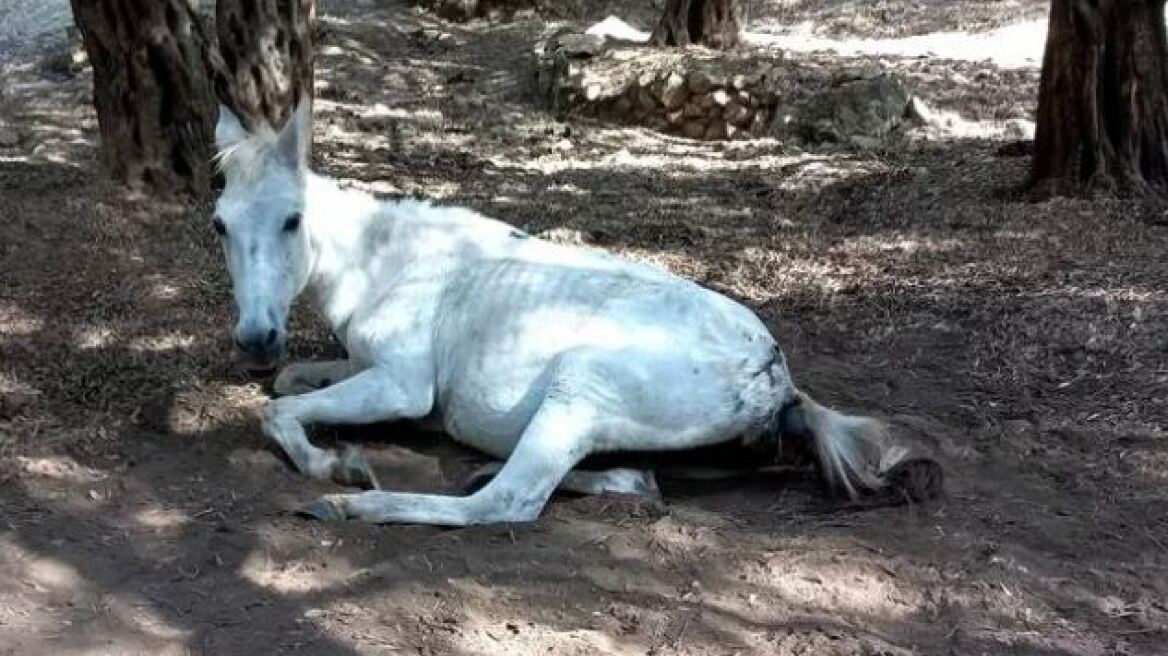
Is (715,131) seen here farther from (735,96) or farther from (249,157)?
(249,157)

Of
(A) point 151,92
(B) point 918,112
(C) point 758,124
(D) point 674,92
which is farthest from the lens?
(D) point 674,92

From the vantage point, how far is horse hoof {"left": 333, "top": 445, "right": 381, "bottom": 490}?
420cm

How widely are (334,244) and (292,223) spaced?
0.34 meters

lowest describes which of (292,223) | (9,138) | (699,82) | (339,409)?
(9,138)

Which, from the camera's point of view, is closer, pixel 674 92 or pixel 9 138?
pixel 9 138

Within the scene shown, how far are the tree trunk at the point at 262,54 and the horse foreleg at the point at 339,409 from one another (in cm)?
372

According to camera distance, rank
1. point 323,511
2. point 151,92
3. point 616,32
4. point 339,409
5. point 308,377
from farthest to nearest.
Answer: point 616,32 < point 151,92 < point 308,377 < point 339,409 < point 323,511

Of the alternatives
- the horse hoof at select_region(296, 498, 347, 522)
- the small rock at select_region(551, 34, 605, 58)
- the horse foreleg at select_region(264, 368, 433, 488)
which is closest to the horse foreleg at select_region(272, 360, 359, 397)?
the horse foreleg at select_region(264, 368, 433, 488)

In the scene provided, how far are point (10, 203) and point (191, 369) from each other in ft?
8.41

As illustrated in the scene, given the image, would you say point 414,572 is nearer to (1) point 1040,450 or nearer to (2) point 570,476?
(2) point 570,476

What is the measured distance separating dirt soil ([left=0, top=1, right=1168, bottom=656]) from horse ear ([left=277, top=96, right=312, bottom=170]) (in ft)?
3.38

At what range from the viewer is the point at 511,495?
3.90 metres

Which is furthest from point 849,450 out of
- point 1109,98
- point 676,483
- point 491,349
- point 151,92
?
point 151,92

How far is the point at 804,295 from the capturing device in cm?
616
